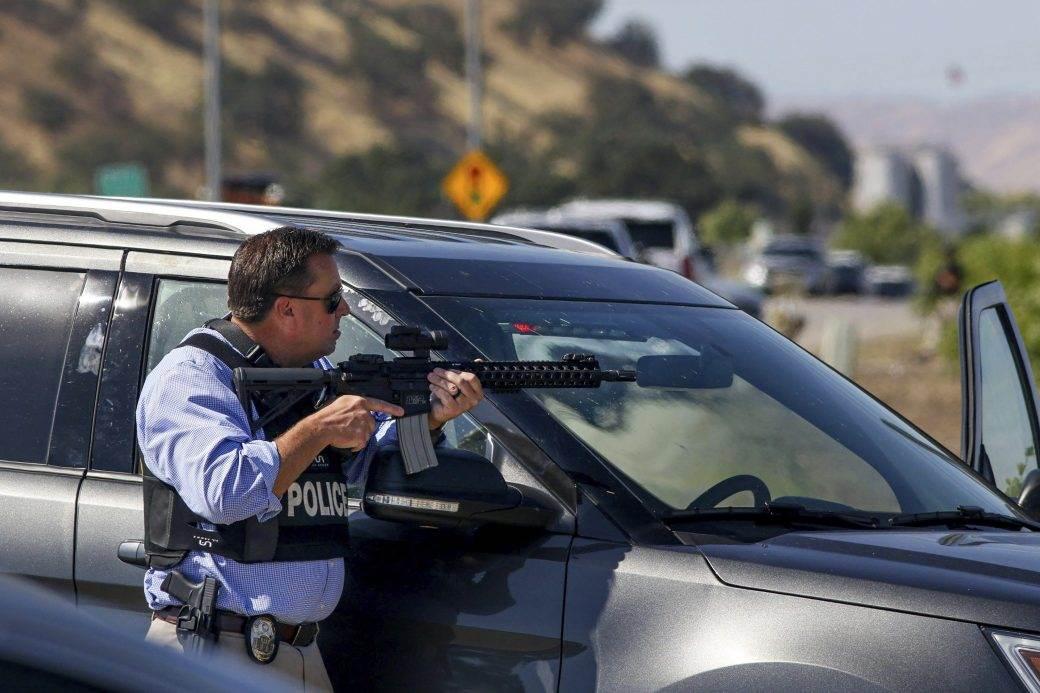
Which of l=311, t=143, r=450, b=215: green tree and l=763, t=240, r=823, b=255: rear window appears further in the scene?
l=311, t=143, r=450, b=215: green tree

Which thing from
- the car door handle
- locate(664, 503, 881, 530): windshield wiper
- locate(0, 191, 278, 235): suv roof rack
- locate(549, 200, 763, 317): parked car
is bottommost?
the car door handle

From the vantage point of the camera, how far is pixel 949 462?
3.84 meters

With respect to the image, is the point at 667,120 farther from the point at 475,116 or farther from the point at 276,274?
the point at 276,274

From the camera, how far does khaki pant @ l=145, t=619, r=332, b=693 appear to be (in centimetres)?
312

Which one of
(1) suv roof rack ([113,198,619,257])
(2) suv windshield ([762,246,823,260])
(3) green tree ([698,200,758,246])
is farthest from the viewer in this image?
(3) green tree ([698,200,758,246])

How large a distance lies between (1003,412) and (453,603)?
201 centimetres

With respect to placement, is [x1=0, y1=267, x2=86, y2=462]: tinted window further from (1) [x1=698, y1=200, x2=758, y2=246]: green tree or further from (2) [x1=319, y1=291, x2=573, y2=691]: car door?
(1) [x1=698, y1=200, x2=758, y2=246]: green tree

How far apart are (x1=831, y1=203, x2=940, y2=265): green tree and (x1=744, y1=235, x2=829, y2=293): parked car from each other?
82.2 ft

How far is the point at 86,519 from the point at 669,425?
4.18 feet

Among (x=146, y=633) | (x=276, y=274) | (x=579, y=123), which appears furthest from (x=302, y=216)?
(x=579, y=123)

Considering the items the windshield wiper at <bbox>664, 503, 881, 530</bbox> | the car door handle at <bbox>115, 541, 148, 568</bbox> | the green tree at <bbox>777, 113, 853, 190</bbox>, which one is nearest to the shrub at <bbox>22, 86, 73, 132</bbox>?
the car door handle at <bbox>115, 541, 148, 568</bbox>

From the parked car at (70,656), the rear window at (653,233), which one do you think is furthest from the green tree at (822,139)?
the parked car at (70,656)

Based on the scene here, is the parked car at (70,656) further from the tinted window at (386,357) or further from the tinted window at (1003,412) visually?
the tinted window at (1003,412)

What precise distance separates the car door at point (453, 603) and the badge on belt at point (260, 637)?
0.24m
